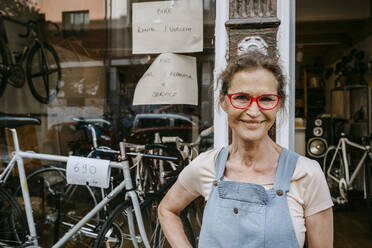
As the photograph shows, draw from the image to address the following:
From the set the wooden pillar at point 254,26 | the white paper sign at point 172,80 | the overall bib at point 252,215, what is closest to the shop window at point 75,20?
the white paper sign at point 172,80

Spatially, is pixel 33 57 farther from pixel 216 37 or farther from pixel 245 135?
pixel 245 135

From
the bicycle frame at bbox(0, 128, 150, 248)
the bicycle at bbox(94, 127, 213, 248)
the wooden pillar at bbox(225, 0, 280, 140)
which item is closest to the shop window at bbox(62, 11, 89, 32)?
the bicycle frame at bbox(0, 128, 150, 248)

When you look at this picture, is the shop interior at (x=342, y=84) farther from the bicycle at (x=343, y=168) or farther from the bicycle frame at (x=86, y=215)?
the bicycle frame at (x=86, y=215)

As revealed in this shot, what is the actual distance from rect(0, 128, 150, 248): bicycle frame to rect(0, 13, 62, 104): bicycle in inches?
22.1

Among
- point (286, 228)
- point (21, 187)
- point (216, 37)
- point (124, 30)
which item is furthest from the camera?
point (21, 187)

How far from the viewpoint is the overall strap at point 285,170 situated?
113 centimetres

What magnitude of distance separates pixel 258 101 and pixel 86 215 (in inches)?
75.3

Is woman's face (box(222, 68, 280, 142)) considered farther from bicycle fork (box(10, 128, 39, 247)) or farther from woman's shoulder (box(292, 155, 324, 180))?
bicycle fork (box(10, 128, 39, 247))

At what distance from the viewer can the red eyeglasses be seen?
117 centimetres

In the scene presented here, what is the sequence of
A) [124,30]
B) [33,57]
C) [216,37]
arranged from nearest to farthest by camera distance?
[216,37] → [124,30] → [33,57]

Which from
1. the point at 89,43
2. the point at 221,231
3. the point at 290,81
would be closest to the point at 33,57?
the point at 89,43

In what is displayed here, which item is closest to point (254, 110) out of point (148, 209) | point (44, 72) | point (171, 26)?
point (171, 26)

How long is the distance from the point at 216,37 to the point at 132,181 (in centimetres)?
115

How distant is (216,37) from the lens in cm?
197
